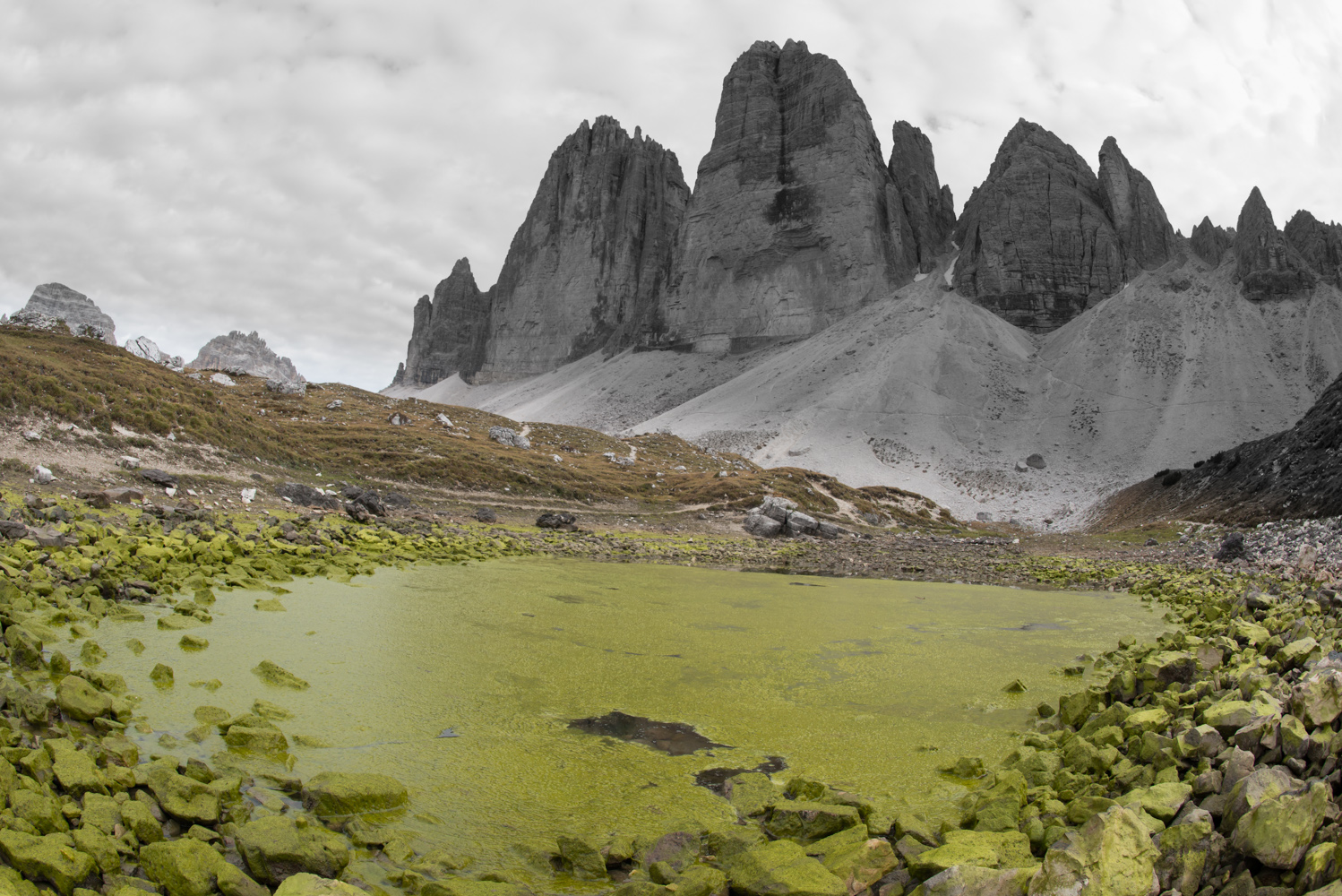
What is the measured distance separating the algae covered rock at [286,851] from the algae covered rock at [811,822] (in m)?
2.21

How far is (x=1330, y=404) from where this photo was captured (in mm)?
28797

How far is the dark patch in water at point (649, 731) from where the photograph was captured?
17.7 ft

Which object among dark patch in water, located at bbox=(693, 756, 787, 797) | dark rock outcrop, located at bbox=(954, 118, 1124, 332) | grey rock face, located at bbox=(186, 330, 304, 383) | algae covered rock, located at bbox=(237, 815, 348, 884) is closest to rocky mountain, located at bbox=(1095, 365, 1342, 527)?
dark patch in water, located at bbox=(693, 756, 787, 797)

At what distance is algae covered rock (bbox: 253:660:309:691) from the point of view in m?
6.12

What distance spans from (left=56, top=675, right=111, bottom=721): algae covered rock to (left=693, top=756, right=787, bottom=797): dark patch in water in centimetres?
384

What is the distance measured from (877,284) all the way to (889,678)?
102 m

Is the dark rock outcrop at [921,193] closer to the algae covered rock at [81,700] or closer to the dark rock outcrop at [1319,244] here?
the dark rock outcrop at [1319,244]

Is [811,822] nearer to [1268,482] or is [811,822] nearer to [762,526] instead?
[762,526]

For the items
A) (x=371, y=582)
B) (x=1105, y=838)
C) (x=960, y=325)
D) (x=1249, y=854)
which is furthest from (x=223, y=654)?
(x=960, y=325)

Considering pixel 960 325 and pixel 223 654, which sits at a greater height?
pixel 960 325

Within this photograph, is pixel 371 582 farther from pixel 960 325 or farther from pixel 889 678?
pixel 960 325

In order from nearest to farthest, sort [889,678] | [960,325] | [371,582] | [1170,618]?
[889,678]
[1170,618]
[371,582]
[960,325]

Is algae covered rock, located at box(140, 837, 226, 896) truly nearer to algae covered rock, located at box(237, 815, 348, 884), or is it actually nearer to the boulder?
algae covered rock, located at box(237, 815, 348, 884)

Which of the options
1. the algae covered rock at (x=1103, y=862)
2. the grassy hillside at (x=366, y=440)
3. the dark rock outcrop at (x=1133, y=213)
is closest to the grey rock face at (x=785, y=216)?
the dark rock outcrop at (x=1133, y=213)
